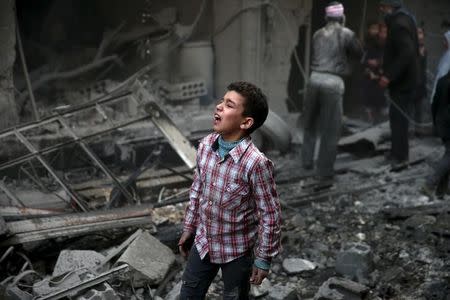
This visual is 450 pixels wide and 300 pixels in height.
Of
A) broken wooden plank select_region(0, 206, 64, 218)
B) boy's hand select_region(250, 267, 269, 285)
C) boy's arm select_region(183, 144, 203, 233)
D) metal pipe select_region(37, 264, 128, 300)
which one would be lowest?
metal pipe select_region(37, 264, 128, 300)

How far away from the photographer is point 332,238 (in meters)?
5.82

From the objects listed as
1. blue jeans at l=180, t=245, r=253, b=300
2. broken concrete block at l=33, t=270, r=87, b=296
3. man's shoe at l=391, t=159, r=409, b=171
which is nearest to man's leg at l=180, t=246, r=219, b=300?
blue jeans at l=180, t=245, r=253, b=300

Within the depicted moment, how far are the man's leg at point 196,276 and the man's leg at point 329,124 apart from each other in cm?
457

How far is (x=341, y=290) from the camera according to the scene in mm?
4562

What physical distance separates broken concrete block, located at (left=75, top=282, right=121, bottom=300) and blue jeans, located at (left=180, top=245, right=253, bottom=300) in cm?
93

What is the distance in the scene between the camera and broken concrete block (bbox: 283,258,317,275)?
509 centimetres

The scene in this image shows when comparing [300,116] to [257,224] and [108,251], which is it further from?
[257,224]

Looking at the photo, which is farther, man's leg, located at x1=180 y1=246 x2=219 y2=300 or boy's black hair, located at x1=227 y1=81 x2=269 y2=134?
man's leg, located at x1=180 y1=246 x2=219 y2=300

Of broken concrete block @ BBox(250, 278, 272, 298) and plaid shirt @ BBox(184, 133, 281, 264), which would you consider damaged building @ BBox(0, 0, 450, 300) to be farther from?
plaid shirt @ BBox(184, 133, 281, 264)

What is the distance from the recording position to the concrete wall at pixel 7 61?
7598mm

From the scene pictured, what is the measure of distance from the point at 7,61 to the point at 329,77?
4.73 meters

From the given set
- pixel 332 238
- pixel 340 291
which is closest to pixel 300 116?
pixel 332 238

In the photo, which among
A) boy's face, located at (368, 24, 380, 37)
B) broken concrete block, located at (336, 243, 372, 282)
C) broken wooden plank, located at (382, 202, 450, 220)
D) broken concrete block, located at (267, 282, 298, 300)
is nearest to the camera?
broken concrete block, located at (267, 282, 298, 300)

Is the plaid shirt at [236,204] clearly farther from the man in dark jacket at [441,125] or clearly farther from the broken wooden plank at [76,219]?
the man in dark jacket at [441,125]
